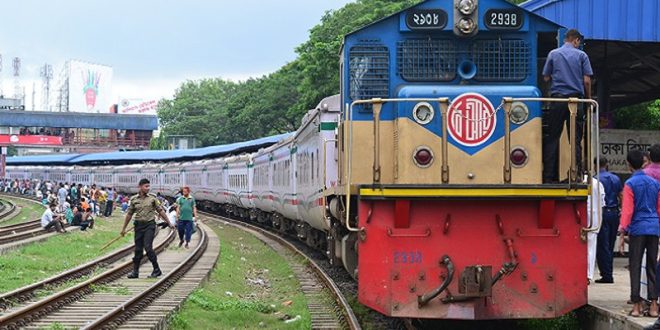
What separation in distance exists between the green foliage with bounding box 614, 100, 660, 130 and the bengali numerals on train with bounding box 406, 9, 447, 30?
53.9 ft

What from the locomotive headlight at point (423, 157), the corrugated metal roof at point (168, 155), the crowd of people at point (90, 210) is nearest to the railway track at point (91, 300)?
the crowd of people at point (90, 210)

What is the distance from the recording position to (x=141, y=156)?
216 ft

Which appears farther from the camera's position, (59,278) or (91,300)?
(59,278)

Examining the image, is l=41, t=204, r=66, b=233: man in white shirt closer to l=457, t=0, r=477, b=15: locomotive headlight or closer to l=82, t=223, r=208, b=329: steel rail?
l=82, t=223, r=208, b=329: steel rail

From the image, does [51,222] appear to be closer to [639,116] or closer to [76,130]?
[639,116]

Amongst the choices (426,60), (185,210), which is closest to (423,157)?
(426,60)

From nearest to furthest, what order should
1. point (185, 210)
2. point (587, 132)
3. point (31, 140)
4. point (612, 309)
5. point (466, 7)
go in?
point (587, 132) → point (612, 309) → point (466, 7) → point (185, 210) → point (31, 140)

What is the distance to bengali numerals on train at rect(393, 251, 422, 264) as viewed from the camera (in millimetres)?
7941

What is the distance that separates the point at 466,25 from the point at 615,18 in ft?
20.9

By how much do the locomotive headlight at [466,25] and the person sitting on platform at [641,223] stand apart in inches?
84.7

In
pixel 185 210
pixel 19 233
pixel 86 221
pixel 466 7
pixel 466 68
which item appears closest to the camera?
pixel 466 7

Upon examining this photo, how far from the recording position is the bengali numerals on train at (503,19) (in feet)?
28.9

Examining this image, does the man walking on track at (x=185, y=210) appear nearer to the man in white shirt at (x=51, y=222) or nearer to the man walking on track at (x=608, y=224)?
the man in white shirt at (x=51, y=222)

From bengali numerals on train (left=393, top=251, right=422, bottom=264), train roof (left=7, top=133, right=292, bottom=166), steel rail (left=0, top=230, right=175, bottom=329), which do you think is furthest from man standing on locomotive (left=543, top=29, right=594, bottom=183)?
train roof (left=7, top=133, right=292, bottom=166)
